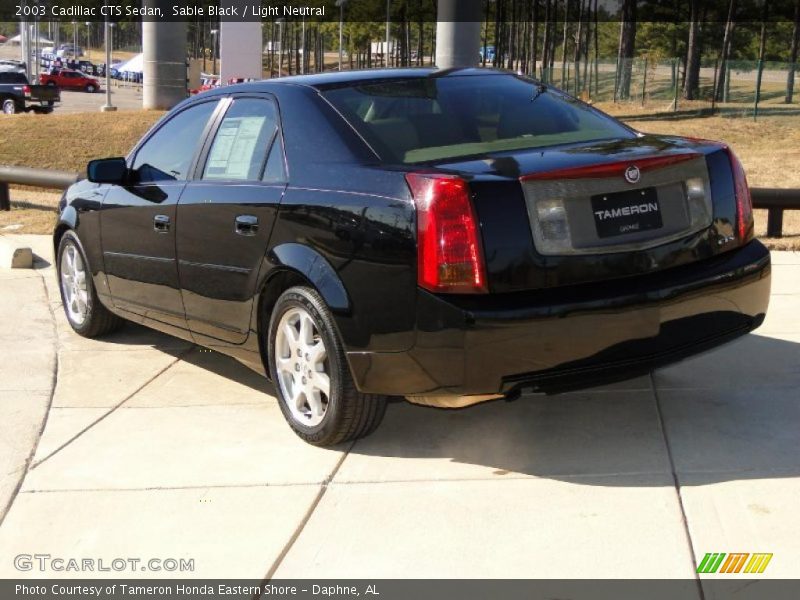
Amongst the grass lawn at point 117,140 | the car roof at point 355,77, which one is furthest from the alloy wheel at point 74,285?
the grass lawn at point 117,140

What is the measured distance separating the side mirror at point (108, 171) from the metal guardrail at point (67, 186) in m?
3.91

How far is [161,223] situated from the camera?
601 centimetres

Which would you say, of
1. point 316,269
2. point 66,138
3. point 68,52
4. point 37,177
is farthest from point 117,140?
point 68,52

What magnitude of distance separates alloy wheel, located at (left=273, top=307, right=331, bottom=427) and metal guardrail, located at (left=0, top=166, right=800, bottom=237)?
5.74 metres

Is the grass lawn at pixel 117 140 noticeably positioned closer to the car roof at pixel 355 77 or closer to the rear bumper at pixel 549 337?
the car roof at pixel 355 77

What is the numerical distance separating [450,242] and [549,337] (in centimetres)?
52

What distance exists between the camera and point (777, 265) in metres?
8.91

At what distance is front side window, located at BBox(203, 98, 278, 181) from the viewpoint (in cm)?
537

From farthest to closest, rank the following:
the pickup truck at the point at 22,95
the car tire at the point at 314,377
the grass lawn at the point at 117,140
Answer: the pickup truck at the point at 22,95 → the grass lawn at the point at 117,140 → the car tire at the point at 314,377

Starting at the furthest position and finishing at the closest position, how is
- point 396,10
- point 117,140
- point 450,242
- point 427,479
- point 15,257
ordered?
point 396,10 → point 117,140 → point 15,257 → point 427,479 → point 450,242

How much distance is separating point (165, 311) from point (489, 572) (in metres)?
3.00

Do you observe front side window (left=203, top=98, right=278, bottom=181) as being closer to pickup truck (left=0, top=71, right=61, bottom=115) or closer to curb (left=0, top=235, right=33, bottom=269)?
curb (left=0, top=235, right=33, bottom=269)

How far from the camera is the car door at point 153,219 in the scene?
597 cm

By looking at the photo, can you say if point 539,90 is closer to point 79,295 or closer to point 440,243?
point 440,243
